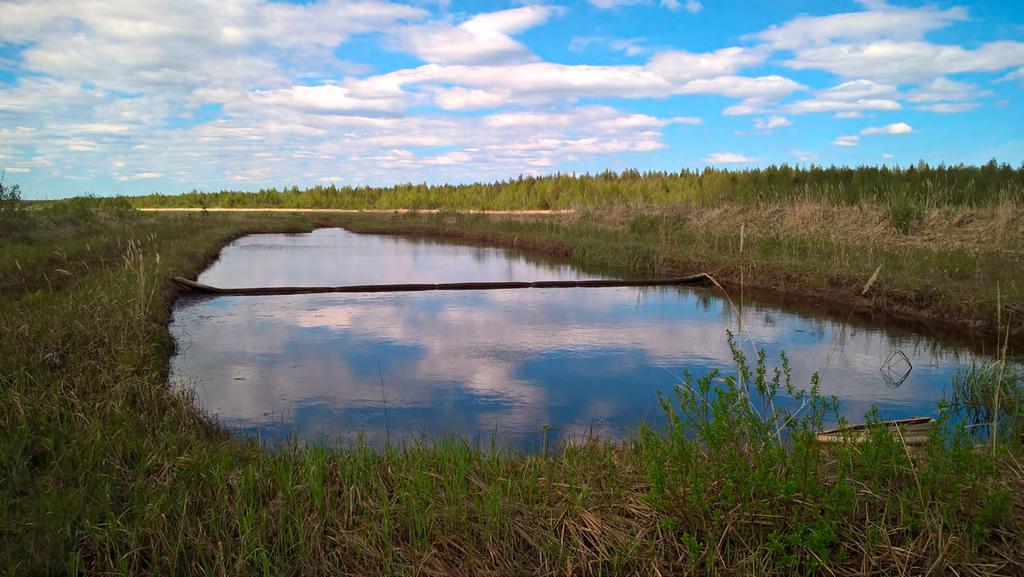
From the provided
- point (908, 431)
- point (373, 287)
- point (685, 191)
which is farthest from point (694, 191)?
point (908, 431)

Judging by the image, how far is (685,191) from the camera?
26859 millimetres

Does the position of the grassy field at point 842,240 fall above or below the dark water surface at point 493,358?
above

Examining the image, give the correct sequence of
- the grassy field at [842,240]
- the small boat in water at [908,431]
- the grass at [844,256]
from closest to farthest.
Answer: the small boat in water at [908,431]
the grass at [844,256]
the grassy field at [842,240]

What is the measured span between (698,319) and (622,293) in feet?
7.42

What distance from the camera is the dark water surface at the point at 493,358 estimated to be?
476 centimetres

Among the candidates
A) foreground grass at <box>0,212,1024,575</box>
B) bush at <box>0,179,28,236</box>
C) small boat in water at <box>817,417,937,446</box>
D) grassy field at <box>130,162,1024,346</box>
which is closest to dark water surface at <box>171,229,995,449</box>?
foreground grass at <box>0,212,1024,575</box>

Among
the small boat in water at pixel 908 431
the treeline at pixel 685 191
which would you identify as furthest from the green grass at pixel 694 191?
the small boat in water at pixel 908 431

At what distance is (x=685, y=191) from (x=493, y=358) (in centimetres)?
2222

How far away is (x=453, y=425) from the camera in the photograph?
4551mm

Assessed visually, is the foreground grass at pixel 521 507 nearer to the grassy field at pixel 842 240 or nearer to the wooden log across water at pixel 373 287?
the grassy field at pixel 842 240

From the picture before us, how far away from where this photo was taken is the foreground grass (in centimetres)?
230

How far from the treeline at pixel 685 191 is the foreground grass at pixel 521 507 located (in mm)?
11837

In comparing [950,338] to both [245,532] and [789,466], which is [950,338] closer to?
[789,466]

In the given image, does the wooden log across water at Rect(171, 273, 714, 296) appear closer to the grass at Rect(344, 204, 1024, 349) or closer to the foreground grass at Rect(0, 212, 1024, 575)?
the grass at Rect(344, 204, 1024, 349)
